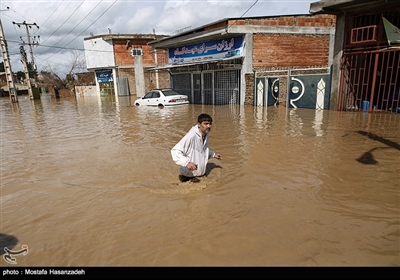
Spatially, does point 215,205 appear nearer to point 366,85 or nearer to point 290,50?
point 366,85

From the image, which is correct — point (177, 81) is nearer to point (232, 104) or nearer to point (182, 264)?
point (232, 104)

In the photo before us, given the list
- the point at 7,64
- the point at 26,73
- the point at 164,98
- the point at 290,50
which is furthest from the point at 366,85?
the point at 26,73

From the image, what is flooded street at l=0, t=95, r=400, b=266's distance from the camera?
2.62 meters

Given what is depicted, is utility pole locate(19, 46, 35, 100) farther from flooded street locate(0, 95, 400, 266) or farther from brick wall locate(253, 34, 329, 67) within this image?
flooded street locate(0, 95, 400, 266)

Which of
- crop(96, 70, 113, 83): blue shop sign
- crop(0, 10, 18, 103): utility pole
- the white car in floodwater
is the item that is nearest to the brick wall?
the white car in floodwater

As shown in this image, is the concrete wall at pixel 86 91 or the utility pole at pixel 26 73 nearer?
the utility pole at pixel 26 73

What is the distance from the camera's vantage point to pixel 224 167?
5.22 metres

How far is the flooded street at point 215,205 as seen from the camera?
2623 millimetres

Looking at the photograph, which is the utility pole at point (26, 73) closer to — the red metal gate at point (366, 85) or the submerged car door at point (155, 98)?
the submerged car door at point (155, 98)

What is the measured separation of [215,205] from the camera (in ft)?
11.9

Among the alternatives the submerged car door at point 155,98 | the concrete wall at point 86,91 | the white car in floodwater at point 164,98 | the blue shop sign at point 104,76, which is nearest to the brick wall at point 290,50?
the white car in floodwater at point 164,98

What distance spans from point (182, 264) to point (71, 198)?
242cm

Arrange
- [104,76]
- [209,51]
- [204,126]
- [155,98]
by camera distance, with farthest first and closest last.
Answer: [104,76] → [209,51] → [155,98] → [204,126]
